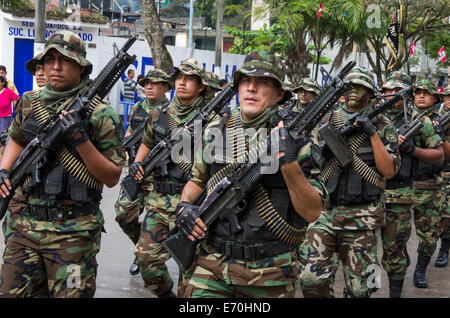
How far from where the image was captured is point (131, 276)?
21.4ft

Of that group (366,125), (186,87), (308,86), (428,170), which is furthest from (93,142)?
(308,86)

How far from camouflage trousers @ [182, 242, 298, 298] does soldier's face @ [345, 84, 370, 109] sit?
220 cm

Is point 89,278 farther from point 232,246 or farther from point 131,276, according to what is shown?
point 131,276

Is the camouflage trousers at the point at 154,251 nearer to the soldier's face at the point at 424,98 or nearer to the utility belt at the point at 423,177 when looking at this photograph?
the utility belt at the point at 423,177

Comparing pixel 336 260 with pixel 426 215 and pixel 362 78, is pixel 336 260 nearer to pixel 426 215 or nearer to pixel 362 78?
pixel 362 78

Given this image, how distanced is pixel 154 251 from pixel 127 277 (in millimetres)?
1288

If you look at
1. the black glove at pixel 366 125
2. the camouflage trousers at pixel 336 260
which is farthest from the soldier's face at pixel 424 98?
the camouflage trousers at pixel 336 260

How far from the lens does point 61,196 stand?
3.98 meters

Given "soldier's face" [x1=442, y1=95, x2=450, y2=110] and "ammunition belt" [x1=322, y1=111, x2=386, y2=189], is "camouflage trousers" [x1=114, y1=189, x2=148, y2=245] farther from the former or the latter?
"soldier's face" [x1=442, y1=95, x2=450, y2=110]

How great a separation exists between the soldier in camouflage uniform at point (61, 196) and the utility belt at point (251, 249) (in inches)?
41.9

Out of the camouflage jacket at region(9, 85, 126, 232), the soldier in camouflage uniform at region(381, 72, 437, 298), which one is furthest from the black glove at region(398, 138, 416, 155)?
the camouflage jacket at region(9, 85, 126, 232)

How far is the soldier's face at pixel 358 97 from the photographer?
5.26 m

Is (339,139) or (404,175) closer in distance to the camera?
(339,139)
